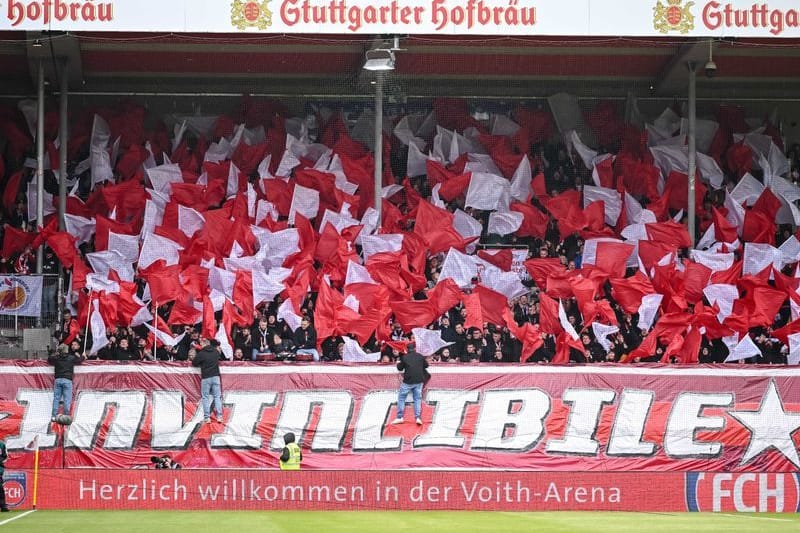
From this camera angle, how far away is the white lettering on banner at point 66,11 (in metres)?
23.9

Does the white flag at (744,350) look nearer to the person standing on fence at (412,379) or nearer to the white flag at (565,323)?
the white flag at (565,323)

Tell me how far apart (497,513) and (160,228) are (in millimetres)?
11058

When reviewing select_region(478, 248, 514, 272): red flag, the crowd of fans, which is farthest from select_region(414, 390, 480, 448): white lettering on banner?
select_region(478, 248, 514, 272): red flag

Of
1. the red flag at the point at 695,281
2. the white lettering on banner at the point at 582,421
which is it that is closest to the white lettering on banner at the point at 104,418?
the white lettering on banner at the point at 582,421

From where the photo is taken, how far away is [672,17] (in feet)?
80.9

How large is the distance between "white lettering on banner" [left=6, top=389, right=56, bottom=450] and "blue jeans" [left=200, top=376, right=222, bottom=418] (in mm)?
2487

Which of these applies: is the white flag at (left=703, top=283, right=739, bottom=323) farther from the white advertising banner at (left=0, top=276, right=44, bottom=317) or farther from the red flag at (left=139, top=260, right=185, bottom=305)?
the white advertising banner at (left=0, top=276, right=44, bottom=317)

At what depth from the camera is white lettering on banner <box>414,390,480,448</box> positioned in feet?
73.5

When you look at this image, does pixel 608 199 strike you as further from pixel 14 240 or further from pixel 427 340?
pixel 14 240

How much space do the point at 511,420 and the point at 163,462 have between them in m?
5.79

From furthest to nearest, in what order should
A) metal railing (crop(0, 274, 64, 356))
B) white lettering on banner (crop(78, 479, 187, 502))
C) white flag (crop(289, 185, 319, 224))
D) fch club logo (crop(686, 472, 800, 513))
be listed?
white flag (crop(289, 185, 319, 224)) → metal railing (crop(0, 274, 64, 356)) → fch club logo (crop(686, 472, 800, 513)) → white lettering on banner (crop(78, 479, 187, 502))

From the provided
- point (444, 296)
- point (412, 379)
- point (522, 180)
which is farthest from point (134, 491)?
point (522, 180)

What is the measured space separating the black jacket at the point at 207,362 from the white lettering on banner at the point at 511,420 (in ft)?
14.7

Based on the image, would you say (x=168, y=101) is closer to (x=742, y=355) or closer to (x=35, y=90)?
(x=35, y=90)
